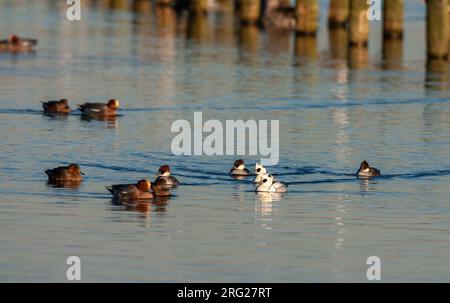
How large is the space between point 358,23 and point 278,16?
38.0ft

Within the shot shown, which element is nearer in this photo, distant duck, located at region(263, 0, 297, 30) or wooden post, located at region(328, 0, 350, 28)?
wooden post, located at region(328, 0, 350, 28)

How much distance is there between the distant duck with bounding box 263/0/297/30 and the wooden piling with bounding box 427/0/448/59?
15.3m

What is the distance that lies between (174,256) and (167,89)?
22540 mm

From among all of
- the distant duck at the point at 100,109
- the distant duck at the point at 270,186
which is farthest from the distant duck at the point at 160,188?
the distant duck at the point at 100,109

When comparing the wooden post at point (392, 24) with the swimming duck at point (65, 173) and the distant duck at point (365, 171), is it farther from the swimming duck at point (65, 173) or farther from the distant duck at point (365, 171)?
the swimming duck at point (65, 173)

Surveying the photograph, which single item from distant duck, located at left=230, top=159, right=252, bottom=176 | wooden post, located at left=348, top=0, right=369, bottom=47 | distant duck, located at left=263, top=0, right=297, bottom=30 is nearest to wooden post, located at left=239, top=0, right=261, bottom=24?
distant duck, located at left=263, top=0, right=297, bottom=30

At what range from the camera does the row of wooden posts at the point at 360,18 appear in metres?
50.4

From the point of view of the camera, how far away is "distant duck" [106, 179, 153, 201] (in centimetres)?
2647

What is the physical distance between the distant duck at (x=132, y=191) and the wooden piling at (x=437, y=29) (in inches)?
→ 976

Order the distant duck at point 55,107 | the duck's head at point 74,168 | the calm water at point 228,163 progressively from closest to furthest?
1. the calm water at point 228,163
2. the duck's head at point 74,168
3. the distant duck at point 55,107

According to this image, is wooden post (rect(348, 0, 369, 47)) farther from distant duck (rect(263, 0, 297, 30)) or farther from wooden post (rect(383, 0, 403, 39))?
distant duck (rect(263, 0, 297, 30))

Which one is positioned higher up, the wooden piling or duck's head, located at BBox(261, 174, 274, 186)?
the wooden piling

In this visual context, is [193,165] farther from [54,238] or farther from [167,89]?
[167,89]

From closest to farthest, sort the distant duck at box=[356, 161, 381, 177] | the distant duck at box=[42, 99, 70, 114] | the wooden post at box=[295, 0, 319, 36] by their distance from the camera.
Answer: the distant duck at box=[356, 161, 381, 177] < the distant duck at box=[42, 99, 70, 114] < the wooden post at box=[295, 0, 319, 36]
